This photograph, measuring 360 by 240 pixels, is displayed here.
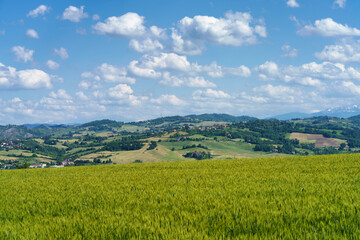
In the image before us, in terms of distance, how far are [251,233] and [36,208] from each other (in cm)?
699

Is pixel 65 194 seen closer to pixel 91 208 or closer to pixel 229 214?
pixel 91 208

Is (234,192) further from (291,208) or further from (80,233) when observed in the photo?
(80,233)

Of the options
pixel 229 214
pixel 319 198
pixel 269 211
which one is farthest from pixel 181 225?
pixel 319 198

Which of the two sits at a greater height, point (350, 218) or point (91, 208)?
point (350, 218)

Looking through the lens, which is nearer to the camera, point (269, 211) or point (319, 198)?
point (269, 211)

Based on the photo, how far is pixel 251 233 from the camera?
4902 millimetres

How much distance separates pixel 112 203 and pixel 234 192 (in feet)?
13.3

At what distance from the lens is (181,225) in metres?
5.50

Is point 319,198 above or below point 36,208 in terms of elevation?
above

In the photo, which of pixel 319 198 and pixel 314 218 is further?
pixel 319 198

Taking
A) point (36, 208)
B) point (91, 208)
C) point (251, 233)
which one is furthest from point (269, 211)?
point (36, 208)

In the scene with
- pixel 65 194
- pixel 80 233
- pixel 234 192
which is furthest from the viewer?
pixel 65 194

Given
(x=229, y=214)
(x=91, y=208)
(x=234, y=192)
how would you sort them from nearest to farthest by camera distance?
(x=229, y=214), (x=91, y=208), (x=234, y=192)

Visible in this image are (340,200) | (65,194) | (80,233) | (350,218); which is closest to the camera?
(350,218)
